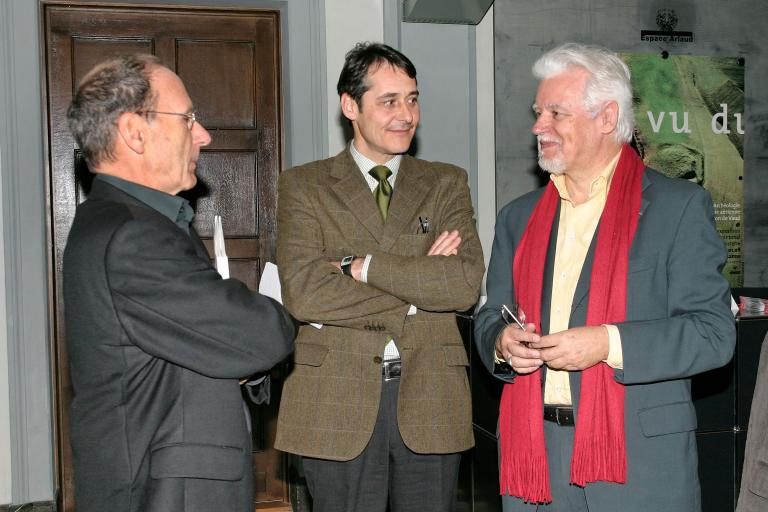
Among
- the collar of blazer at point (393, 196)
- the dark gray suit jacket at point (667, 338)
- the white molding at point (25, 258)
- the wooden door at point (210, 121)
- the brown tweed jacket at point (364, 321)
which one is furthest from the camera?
the wooden door at point (210, 121)

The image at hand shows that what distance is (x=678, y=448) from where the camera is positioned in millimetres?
1943

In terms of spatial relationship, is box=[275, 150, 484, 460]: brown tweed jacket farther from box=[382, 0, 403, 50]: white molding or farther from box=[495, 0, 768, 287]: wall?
box=[495, 0, 768, 287]: wall

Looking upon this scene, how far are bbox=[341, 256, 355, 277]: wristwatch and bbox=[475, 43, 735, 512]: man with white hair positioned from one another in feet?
1.53

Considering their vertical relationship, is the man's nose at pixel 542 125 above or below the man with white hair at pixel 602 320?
above

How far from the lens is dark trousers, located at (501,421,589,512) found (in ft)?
6.75

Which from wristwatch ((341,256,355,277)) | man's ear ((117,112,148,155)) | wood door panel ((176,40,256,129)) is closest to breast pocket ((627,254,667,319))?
wristwatch ((341,256,355,277))

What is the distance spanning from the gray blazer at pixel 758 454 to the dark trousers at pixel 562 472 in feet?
1.27

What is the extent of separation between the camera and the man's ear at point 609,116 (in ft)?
7.05

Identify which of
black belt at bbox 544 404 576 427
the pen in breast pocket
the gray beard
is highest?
the gray beard

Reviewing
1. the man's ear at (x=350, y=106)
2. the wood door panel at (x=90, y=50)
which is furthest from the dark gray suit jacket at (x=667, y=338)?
the wood door panel at (x=90, y=50)

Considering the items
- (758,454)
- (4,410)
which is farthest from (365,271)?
(4,410)

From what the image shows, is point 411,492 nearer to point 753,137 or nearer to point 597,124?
point 597,124

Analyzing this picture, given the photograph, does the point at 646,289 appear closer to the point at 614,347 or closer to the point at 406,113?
the point at 614,347

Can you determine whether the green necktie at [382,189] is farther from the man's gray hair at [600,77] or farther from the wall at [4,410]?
the wall at [4,410]
